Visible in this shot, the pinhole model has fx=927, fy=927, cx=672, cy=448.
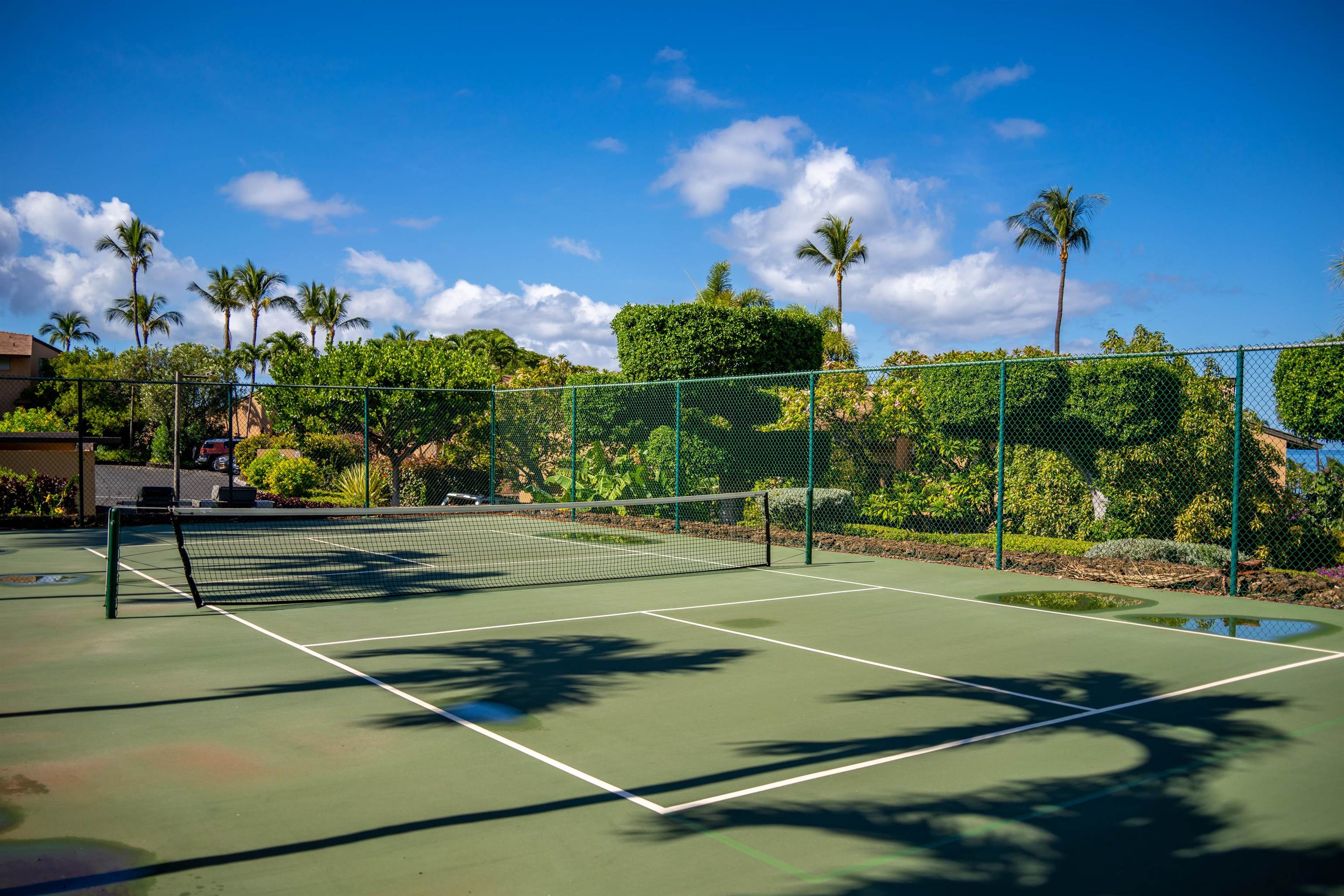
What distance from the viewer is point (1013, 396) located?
54.2 ft

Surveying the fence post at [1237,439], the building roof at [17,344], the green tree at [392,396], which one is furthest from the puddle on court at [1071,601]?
the building roof at [17,344]

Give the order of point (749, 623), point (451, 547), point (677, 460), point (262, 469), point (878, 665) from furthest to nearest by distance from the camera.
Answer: point (262, 469)
point (677, 460)
point (451, 547)
point (749, 623)
point (878, 665)

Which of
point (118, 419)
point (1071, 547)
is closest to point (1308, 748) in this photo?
point (1071, 547)

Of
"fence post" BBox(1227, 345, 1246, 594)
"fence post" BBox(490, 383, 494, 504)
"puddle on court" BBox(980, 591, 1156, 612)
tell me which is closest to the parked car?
"fence post" BBox(490, 383, 494, 504)

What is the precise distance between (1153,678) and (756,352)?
13532 mm

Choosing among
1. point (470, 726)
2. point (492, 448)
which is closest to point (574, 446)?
point (492, 448)

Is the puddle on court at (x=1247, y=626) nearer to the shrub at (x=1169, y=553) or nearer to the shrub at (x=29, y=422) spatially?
the shrub at (x=1169, y=553)

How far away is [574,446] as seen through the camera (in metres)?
19.6

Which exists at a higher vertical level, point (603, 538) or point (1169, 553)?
point (1169, 553)

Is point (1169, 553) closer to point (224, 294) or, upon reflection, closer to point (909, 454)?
point (909, 454)

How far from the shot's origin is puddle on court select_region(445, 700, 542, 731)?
5.75 m

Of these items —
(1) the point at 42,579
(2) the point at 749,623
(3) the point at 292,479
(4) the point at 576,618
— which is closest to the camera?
(2) the point at 749,623

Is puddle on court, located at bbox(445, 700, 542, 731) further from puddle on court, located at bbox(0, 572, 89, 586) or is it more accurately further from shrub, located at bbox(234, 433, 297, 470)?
shrub, located at bbox(234, 433, 297, 470)

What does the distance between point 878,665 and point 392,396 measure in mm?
17137
